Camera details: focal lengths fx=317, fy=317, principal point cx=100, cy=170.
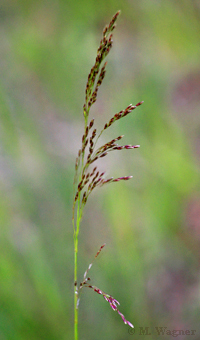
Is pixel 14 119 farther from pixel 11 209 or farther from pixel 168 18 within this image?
pixel 168 18

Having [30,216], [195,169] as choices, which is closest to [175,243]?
[195,169]

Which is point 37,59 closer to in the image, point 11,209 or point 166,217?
point 11,209

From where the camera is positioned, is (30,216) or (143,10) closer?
(30,216)

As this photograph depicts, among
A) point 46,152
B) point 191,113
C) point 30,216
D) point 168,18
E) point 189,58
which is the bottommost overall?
point 30,216

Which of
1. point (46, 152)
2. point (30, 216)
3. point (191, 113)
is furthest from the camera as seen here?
point (191, 113)

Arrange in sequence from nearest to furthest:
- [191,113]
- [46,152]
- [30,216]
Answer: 1. [30,216]
2. [46,152]
3. [191,113]

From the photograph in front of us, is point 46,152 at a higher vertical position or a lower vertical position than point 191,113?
lower
